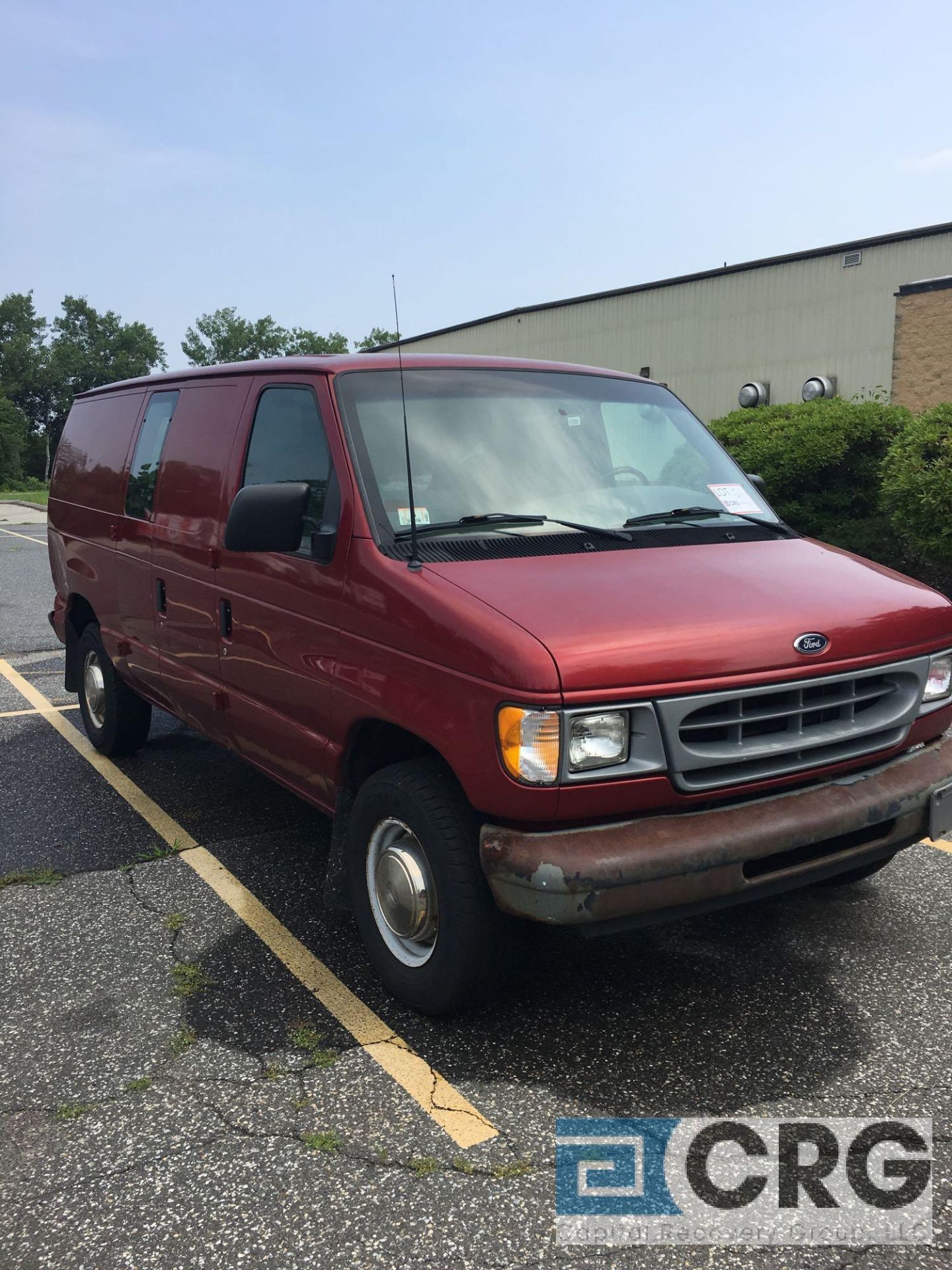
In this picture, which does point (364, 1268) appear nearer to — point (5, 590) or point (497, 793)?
point (497, 793)

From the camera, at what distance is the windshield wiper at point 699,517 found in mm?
3877

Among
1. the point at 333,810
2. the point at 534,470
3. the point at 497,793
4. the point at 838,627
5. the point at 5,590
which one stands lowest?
the point at 5,590

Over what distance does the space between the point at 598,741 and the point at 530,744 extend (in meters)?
0.19

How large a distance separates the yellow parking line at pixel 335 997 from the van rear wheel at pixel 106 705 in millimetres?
484

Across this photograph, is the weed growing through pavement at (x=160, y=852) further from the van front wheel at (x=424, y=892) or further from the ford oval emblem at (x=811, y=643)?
the ford oval emblem at (x=811, y=643)

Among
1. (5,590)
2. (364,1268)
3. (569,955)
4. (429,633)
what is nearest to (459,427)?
(429,633)

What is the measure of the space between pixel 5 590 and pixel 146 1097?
1259cm

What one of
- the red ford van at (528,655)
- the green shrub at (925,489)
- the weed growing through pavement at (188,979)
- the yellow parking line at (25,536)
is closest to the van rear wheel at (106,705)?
the red ford van at (528,655)

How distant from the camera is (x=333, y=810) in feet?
12.3

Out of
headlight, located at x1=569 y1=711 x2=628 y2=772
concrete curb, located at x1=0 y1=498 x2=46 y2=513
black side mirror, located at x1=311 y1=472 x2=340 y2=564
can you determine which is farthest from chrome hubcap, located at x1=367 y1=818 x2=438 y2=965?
concrete curb, located at x1=0 y1=498 x2=46 y2=513

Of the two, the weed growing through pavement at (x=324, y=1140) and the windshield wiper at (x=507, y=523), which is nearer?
the weed growing through pavement at (x=324, y=1140)

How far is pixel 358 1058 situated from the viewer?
10.4 feet

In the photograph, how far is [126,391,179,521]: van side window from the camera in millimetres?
5156

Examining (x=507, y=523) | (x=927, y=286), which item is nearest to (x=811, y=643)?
(x=507, y=523)
